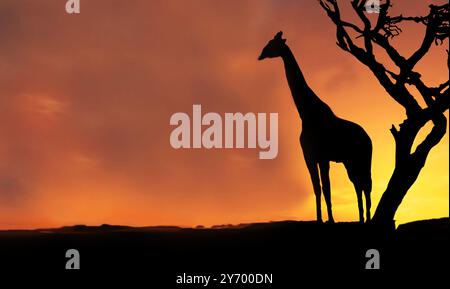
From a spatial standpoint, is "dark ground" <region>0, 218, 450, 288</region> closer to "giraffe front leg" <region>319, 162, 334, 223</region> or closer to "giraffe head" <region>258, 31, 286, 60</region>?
"giraffe front leg" <region>319, 162, 334, 223</region>

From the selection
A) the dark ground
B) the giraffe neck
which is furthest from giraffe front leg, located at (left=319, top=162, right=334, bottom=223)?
the giraffe neck

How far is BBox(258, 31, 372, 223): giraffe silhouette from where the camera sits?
16312 mm

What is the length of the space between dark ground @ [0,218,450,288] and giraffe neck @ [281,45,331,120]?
2928 millimetres

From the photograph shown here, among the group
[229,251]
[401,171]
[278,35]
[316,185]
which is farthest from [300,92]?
[229,251]

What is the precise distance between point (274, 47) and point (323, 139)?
275cm

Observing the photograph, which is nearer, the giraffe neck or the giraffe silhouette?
Result: the giraffe silhouette

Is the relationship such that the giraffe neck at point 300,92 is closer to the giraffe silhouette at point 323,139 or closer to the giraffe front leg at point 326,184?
the giraffe silhouette at point 323,139

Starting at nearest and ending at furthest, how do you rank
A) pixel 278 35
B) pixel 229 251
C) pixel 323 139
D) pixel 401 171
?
1. pixel 229 251
2. pixel 323 139
3. pixel 278 35
4. pixel 401 171

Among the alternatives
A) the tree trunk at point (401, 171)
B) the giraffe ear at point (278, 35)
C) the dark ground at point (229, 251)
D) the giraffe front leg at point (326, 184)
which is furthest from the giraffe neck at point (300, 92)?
the dark ground at point (229, 251)

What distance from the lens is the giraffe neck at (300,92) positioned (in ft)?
55.8

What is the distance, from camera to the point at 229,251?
14617 mm

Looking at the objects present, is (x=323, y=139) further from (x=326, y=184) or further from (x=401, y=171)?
(x=401, y=171)
